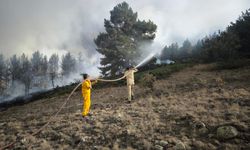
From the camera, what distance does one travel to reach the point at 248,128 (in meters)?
7.21

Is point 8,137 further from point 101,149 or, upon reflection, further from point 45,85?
point 45,85

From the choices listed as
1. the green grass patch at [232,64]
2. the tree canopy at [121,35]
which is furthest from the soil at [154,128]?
the tree canopy at [121,35]

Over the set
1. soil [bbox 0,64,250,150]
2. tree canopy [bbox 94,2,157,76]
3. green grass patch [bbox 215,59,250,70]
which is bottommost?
soil [bbox 0,64,250,150]

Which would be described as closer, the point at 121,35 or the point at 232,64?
the point at 232,64

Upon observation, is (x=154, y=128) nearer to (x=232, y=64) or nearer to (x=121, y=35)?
(x=232, y=64)

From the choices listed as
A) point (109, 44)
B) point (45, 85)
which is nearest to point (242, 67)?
point (109, 44)

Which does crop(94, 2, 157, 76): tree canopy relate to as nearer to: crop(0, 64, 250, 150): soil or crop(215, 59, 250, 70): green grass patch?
crop(215, 59, 250, 70): green grass patch

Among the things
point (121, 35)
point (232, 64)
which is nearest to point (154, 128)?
point (232, 64)

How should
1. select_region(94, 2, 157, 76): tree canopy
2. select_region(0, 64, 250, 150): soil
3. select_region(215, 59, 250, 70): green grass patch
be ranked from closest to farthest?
select_region(0, 64, 250, 150): soil, select_region(215, 59, 250, 70): green grass patch, select_region(94, 2, 157, 76): tree canopy

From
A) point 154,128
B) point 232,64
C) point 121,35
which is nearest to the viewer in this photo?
point 154,128

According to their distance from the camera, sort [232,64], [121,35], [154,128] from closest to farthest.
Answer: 1. [154,128]
2. [232,64]
3. [121,35]

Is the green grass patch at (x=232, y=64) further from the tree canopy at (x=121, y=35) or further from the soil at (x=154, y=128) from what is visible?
the tree canopy at (x=121, y=35)

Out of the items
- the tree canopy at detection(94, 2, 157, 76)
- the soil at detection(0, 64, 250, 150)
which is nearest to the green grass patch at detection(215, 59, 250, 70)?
the soil at detection(0, 64, 250, 150)

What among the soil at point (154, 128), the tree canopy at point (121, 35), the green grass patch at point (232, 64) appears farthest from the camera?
the tree canopy at point (121, 35)
